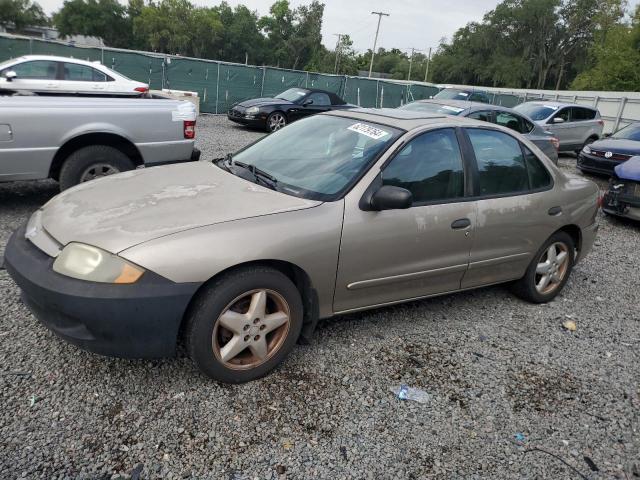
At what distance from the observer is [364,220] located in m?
2.94

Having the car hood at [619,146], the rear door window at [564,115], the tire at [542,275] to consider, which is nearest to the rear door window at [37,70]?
the tire at [542,275]

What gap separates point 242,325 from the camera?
8.51 ft

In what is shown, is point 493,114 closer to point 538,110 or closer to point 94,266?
point 538,110

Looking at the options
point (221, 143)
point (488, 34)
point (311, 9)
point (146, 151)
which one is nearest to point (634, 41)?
point (488, 34)

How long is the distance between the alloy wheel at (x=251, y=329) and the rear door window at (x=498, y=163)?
1.78 metres

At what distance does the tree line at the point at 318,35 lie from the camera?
63406 mm

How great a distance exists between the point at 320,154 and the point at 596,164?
969 centimetres

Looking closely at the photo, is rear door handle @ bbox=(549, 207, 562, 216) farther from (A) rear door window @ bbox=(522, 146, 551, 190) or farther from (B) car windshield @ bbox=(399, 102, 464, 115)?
(B) car windshield @ bbox=(399, 102, 464, 115)

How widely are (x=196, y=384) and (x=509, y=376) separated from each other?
6.53 feet

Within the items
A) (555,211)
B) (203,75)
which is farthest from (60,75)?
(555,211)

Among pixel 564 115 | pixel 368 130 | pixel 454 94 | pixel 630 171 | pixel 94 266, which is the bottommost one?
pixel 94 266

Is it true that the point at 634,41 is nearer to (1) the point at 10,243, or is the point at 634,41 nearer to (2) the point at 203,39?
(1) the point at 10,243

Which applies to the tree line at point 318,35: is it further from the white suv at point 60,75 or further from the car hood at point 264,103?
the white suv at point 60,75

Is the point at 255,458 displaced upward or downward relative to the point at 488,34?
downward
